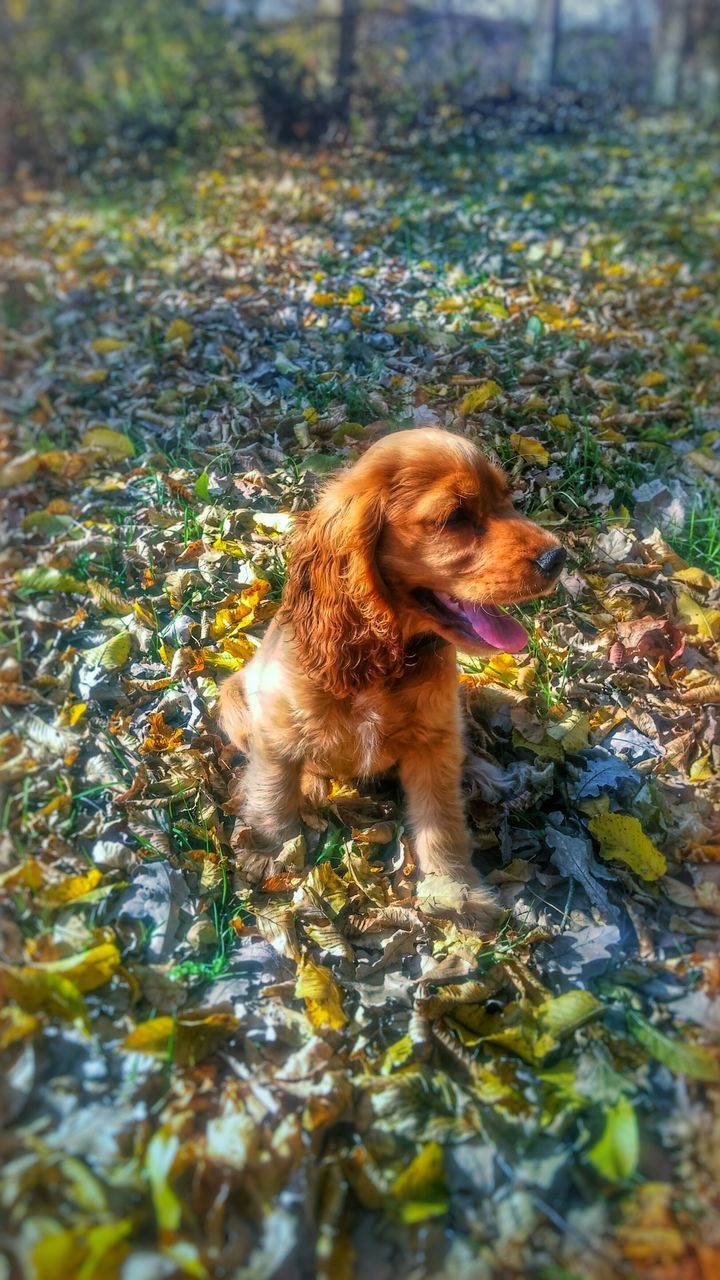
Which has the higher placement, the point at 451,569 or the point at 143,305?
the point at 143,305

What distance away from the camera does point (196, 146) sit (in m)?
7.16

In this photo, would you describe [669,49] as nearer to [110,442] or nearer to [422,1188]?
[110,442]

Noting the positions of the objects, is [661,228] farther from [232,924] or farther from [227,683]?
[232,924]

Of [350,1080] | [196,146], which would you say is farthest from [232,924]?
[196,146]

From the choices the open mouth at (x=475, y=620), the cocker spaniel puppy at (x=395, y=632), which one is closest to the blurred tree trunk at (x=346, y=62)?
the cocker spaniel puppy at (x=395, y=632)

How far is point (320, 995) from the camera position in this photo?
99.3 inches

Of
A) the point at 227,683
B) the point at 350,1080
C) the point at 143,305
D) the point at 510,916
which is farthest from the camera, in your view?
the point at 143,305

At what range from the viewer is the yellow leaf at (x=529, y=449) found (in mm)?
3287

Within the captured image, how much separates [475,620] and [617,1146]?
1.47 m

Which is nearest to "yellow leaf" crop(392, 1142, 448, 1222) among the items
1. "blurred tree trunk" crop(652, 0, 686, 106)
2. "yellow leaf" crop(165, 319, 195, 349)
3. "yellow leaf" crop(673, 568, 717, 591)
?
"yellow leaf" crop(673, 568, 717, 591)

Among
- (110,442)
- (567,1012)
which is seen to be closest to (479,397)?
(110,442)

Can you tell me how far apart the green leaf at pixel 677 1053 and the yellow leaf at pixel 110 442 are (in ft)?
10.2

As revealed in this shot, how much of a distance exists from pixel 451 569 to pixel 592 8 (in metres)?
7.90

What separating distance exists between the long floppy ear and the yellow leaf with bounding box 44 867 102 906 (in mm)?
944
